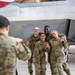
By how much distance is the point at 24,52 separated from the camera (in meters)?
3.21

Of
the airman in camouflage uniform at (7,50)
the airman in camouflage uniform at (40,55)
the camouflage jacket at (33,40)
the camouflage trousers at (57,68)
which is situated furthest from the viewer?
the camouflage jacket at (33,40)

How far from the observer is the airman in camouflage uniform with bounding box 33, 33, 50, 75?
6754mm

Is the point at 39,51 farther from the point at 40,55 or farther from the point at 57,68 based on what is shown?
the point at 57,68

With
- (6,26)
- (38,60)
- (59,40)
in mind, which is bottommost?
(38,60)

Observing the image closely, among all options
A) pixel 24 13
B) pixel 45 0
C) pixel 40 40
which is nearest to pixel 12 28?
pixel 24 13

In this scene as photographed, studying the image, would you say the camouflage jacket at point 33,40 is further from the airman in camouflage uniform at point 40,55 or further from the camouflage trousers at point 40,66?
the camouflage trousers at point 40,66

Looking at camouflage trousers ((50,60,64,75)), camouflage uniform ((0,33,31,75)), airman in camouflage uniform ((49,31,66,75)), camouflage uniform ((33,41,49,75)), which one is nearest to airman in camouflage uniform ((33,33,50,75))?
camouflage uniform ((33,41,49,75))

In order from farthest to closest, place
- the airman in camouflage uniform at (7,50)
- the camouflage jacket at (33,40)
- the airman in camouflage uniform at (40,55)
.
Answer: the camouflage jacket at (33,40)
the airman in camouflage uniform at (40,55)
the airman in camouflage uniform at (7,50)

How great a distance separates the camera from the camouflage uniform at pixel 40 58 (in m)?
6.76

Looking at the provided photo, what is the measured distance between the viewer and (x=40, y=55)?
22.3ft

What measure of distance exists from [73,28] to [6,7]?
7.64 feet

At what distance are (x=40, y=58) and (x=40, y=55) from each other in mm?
64

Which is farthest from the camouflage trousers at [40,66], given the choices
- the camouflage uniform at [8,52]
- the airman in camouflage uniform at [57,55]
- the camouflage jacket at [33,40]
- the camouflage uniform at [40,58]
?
the camouflage uniform at [8,52]

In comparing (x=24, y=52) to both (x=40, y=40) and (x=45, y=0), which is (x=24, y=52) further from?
(x=45, y=0)
